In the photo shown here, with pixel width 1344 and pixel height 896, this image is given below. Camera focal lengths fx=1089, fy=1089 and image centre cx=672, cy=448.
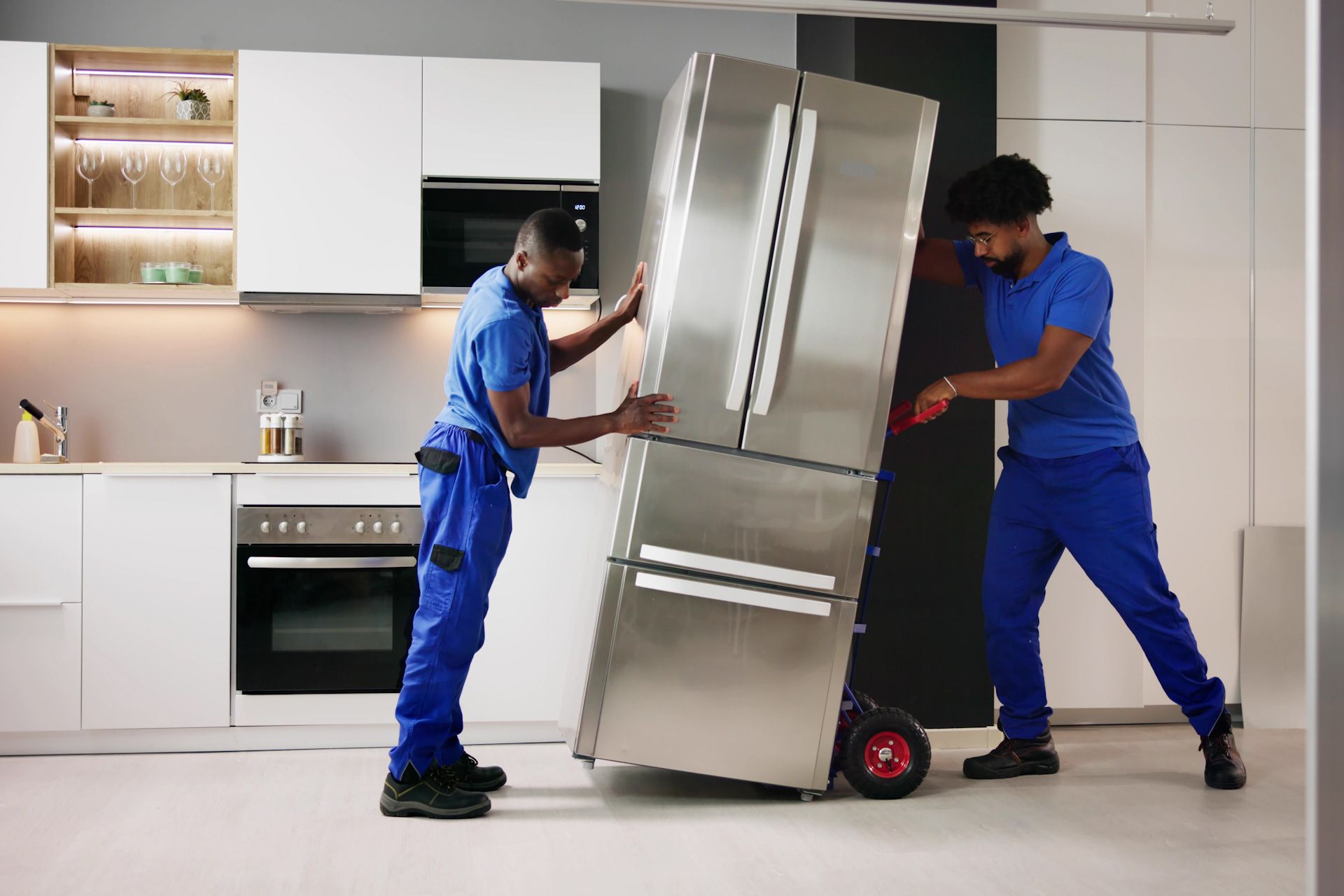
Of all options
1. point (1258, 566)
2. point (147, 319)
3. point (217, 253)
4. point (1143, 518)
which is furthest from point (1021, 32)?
point (147, 319)

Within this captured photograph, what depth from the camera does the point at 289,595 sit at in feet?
10.8

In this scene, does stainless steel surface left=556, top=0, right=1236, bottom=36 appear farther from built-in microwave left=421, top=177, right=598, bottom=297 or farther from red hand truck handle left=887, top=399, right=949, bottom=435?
built-in microwave left=421, top=177, right=598, bottom=297

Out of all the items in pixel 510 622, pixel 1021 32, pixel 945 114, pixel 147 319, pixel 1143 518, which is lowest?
pixel 510 622

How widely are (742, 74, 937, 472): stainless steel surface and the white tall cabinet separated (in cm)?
209

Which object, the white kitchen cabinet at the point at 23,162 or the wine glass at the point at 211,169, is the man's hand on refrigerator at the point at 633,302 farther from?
the white kitchen cabinet at the point at 23,162

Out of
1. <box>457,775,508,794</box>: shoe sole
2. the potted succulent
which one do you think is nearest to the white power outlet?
the potted succulent

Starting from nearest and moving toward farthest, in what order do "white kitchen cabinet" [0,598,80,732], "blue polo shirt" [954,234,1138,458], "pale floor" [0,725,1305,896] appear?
"pale floor" [0,725,1305,896] < "blue polo shirt" [954,234,1138,458] < "white kitchen cabinet" [0,598,80,732]

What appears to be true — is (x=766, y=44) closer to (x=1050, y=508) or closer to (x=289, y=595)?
(x=1050, y=508)

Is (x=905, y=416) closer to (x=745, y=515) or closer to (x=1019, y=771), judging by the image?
(x=745, y=515)

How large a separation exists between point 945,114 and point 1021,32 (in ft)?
1.70

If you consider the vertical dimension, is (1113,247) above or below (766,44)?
below

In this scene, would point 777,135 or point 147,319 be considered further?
point 147,319

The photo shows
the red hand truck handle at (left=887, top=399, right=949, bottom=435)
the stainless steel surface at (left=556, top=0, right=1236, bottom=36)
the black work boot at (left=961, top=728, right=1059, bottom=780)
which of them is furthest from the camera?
the black work boot at (left=961, top=728, right=1059, bottom=780)

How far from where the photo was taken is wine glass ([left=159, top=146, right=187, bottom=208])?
3760 millimetres
